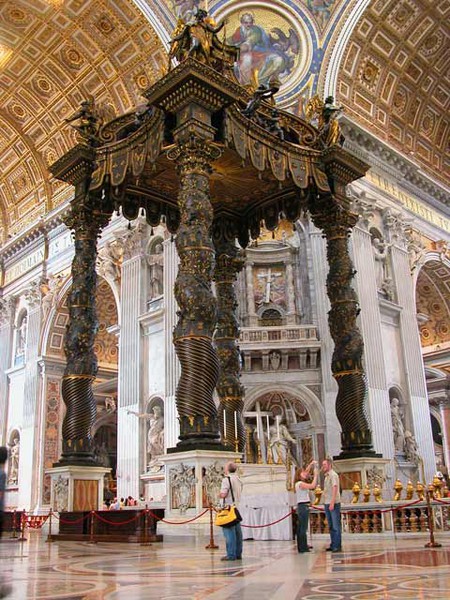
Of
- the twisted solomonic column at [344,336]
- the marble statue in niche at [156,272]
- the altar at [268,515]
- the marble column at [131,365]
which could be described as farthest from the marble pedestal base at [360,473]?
the marble statue in niche at [156,272]

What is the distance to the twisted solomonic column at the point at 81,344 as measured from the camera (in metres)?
8.62

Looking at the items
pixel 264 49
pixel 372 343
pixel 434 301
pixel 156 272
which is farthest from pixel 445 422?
pixel 264 49

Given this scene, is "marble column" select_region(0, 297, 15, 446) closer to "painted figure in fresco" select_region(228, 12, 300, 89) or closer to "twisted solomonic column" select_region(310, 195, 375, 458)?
"painted figure in fresco" select_region(228, 12, 300, 89)

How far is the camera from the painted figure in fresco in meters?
17.3

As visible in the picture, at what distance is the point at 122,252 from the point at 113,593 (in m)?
14.5

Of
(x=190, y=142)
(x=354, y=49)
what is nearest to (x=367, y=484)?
→ (x=190, y=142)

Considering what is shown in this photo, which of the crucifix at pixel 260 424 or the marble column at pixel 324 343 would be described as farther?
the crucifix at pixel 260 424

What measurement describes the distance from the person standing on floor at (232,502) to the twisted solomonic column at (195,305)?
1.09 meters

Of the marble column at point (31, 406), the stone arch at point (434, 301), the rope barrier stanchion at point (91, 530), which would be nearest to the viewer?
the rope barrier stanchion at point (91, 530)

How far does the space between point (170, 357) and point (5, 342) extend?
10.0m

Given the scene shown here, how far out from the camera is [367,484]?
834cm

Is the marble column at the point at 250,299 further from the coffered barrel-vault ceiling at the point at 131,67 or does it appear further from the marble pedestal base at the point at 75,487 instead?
the marble pedestal base at the point at 75,487

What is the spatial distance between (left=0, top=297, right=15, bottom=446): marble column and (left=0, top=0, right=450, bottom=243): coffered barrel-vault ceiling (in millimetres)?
4416

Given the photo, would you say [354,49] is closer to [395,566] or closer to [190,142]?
[190,142]
